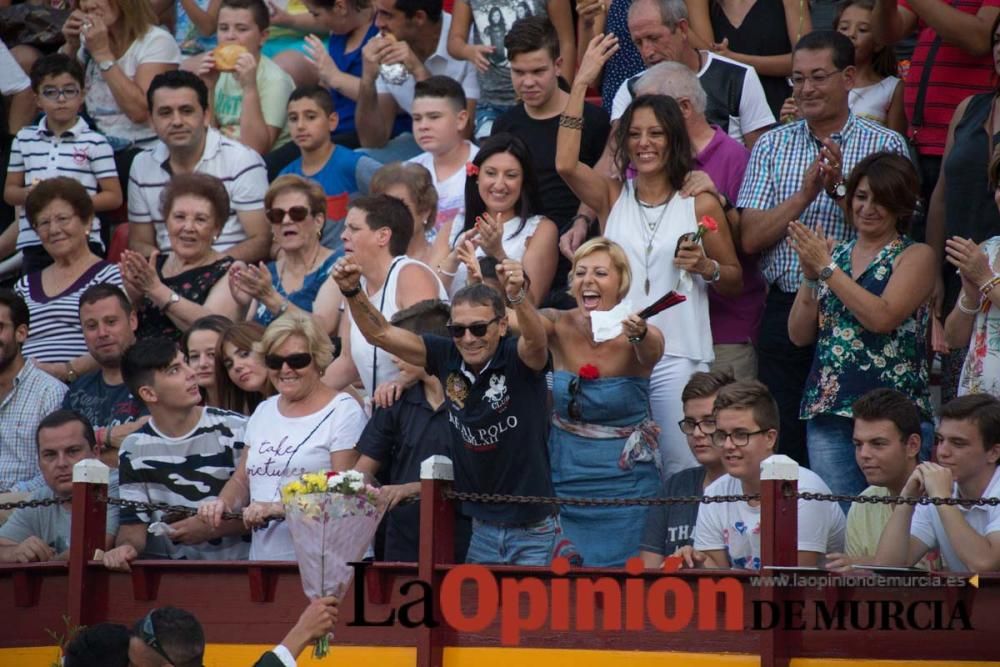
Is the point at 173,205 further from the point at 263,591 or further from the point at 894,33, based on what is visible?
the point at 894,33

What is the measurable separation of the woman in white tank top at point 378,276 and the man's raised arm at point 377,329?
2.53 ft

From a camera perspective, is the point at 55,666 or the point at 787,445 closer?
the point at 55,666

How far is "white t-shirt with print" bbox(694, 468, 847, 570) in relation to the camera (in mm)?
7352

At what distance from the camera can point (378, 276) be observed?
9461 millimetres

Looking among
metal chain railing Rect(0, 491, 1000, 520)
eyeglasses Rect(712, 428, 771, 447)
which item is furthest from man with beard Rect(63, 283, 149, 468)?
eyeglasses Rect(712, 428, 771, 447)

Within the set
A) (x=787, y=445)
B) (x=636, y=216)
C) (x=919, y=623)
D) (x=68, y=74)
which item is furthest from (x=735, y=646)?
(x=68, y=74)

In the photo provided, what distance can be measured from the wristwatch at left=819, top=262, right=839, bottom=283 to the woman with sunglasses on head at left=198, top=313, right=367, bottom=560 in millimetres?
2274

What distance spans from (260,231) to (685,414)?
13.2 feet

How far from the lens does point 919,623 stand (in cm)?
707

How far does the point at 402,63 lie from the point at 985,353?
15.7ft

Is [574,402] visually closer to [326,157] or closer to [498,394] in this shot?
[498,394]

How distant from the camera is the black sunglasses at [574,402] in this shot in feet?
27.5

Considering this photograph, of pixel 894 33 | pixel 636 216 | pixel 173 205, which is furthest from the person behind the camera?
pixel 173 205

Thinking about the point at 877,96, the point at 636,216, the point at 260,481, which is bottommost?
the point at 260,481
